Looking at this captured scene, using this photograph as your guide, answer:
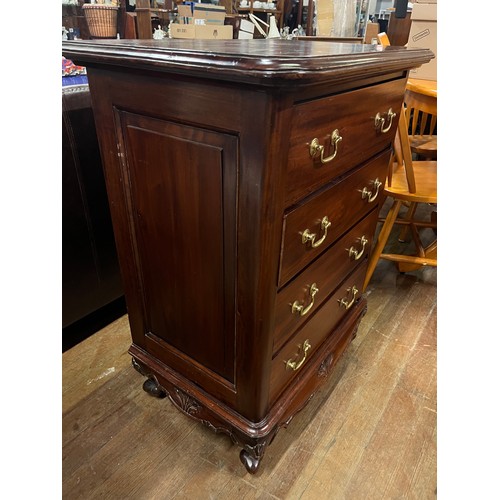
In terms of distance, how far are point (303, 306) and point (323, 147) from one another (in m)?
0.37

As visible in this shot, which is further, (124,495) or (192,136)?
(124,495)

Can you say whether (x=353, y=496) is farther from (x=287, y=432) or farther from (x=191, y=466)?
(x=191, y=466)

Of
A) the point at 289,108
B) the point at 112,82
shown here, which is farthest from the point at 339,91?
the point at 112,82

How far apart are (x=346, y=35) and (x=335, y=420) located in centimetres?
190

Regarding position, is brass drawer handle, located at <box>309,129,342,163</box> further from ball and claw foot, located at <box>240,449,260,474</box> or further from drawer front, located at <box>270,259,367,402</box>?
ball and claw foot, located at <box>240,449,260,474</box>

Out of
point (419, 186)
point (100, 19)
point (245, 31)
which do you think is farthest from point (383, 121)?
point (245, 31)

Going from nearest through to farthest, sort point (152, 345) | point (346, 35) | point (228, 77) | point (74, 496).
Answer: point (228, 77) → point (74, 496) → point (152, 345) → point (346, 35)

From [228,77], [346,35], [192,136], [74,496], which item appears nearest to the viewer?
[228,77]

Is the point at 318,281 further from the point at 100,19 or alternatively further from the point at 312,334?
the point at 100,19

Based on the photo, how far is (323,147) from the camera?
0.72 m

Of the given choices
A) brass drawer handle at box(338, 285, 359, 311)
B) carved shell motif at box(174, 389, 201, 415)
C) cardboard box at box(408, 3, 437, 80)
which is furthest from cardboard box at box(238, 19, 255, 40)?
carved shell motif at box(174, 389, 201, 415)

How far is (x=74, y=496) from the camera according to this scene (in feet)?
3.18

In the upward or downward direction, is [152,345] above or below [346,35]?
below

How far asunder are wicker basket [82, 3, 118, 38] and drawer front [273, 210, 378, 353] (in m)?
1.76
